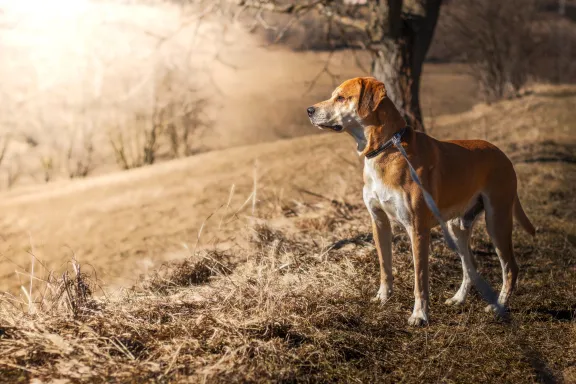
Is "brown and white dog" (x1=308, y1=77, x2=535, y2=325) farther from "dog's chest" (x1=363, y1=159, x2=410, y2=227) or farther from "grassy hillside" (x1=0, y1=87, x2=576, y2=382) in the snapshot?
"grassy hillside" (x1=0, y1=87, x2=576, y2=382)

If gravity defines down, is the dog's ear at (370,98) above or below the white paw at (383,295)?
above

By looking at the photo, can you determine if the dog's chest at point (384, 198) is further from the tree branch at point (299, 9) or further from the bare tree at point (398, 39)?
the tree branch at point (299, 9)

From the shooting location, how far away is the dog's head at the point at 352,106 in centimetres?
484

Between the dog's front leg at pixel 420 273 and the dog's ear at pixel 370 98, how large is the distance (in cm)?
81

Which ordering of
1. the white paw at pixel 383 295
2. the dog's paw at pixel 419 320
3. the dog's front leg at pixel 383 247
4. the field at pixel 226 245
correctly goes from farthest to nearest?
the white paw at pixel 383 295
the dog's front leg at pixel 383 247
the dog's paw at pixel 419 320
the field at pixel 226 245

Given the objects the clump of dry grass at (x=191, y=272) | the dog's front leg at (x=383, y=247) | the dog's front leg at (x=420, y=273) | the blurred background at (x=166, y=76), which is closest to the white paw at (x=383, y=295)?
the dog's front leg at (x=383, y=247)

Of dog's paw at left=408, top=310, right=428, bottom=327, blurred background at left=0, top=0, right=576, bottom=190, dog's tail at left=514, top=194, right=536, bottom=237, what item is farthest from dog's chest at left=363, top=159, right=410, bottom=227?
blurred background at left=0, top=0, right=576, bottom=190

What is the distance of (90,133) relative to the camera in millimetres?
12562

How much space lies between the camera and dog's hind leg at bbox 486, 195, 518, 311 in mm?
5184

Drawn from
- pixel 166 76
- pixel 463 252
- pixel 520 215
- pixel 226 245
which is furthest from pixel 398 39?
pixel 463 252

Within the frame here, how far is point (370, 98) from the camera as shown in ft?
15.9

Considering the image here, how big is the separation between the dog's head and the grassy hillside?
44.1 inches

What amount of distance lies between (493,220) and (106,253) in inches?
178

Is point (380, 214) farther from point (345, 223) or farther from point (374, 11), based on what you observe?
point (374, 11)
